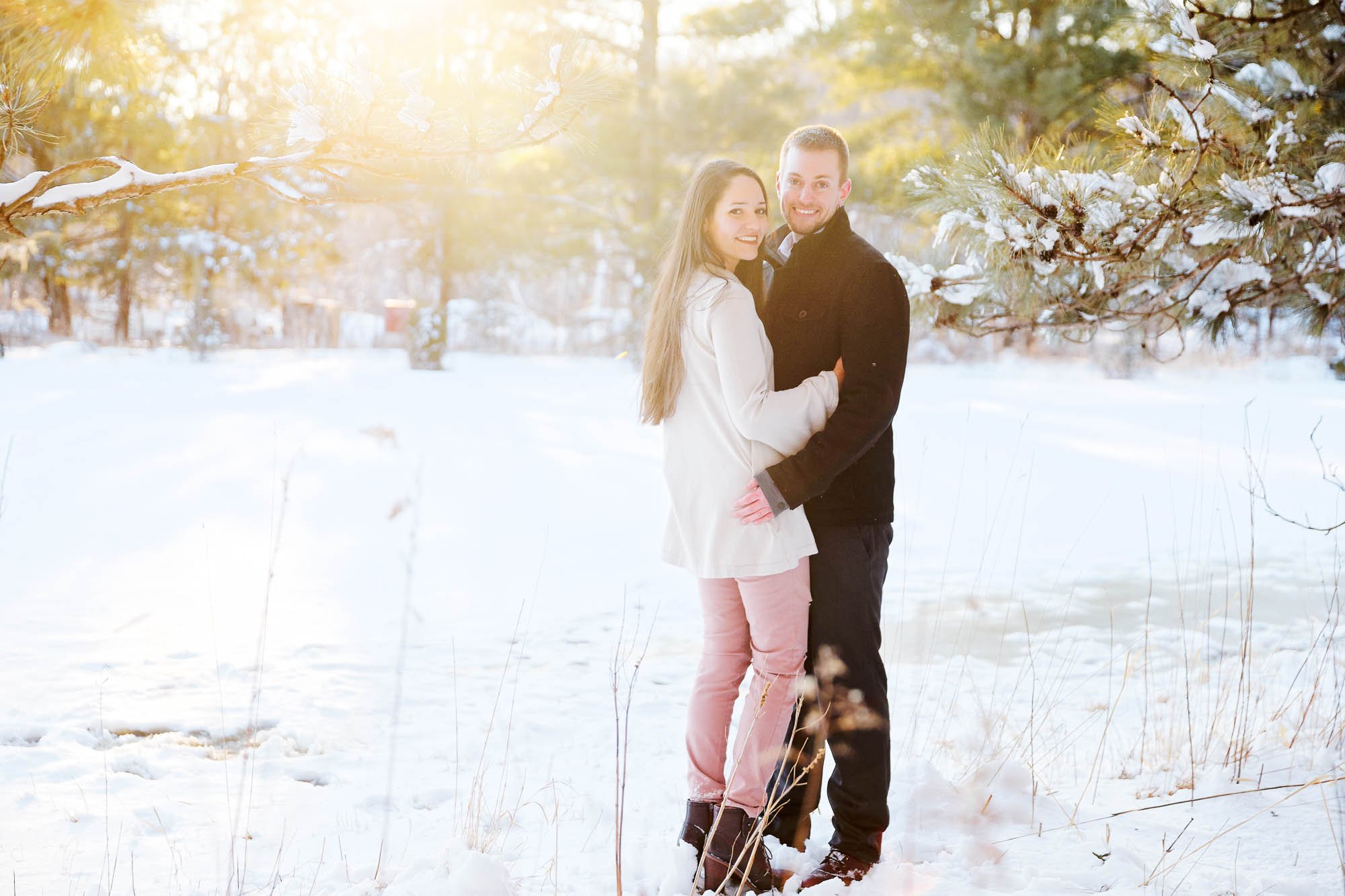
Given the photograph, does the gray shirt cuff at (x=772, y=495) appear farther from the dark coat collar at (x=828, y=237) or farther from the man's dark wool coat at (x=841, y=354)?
the dark coat collar at (x=828, y=237)

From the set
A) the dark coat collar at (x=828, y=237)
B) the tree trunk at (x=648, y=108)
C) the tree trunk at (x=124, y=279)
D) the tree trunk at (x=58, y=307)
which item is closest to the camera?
the dark coat collar at (x=828, y=237)

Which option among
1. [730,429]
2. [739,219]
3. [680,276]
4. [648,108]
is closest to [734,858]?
[730,429]

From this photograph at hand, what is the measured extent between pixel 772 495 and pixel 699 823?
2.47ft

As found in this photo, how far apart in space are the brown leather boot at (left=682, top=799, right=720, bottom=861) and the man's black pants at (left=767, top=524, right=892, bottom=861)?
153 mm

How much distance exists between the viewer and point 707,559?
214cm

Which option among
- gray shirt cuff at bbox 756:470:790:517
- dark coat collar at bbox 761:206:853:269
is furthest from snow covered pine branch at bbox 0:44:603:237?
gray shirt cuff at bbox 756:470:790:517

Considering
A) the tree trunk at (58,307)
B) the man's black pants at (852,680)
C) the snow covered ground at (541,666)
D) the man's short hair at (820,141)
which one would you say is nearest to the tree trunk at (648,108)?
the snow covered ground at (541,666)

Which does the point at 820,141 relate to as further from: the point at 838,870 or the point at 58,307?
the point at 58,307

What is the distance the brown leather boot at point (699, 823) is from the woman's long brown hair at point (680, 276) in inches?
33.9

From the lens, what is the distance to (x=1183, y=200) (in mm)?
2629

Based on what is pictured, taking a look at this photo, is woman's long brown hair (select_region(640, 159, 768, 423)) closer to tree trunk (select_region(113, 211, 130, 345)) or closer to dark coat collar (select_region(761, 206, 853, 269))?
dark coat collar (select_region(761, 206, 853, 269))

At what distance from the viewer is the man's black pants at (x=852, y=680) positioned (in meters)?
2.20

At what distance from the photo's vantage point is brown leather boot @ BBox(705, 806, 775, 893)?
2.12 metres

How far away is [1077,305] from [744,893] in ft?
6.69
